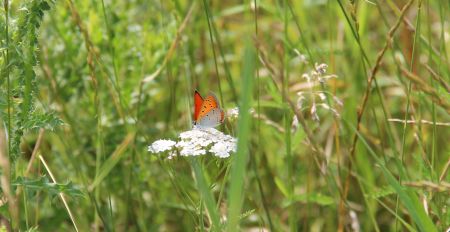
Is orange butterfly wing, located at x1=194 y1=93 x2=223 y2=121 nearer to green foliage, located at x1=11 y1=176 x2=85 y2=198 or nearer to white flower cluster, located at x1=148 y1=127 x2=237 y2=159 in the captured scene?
white flower cluster, located at x1=148 y1=127 x2=237 y2=159

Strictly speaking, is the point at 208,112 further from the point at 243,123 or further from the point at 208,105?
the point at 243,123

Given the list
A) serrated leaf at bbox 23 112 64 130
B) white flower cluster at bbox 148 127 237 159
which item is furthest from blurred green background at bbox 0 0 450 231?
white flower cluster at bbox 148 127 237 159

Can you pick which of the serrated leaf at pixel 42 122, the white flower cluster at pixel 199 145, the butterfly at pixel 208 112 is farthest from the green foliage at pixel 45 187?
the butterfly at pixel 208 112

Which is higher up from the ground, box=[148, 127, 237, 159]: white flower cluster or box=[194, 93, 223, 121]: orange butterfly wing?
box=[194, 93, 223, 121]: orange butterfly wing

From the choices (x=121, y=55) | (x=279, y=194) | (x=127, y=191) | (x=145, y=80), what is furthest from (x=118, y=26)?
(x=279, y=194)

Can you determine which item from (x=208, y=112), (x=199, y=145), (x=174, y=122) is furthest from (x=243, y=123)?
(x=174, y=122)

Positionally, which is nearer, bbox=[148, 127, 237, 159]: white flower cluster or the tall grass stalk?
the tall grass stalk

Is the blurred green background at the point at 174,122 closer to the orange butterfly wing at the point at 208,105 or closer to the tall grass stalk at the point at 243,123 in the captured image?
the orange butterfly wing at the point at 208,105
